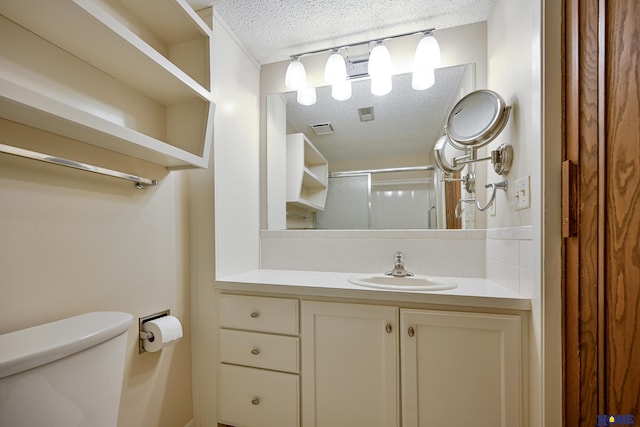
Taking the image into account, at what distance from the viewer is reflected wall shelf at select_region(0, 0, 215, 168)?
0.71m

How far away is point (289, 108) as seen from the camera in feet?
5.74

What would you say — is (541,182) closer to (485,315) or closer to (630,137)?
(630,137)

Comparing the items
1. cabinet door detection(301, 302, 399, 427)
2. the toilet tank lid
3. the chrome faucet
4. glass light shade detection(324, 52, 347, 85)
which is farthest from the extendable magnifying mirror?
the toilet tank lid

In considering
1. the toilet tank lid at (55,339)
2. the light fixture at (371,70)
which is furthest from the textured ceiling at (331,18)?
the toilet tank lid at (55,339)

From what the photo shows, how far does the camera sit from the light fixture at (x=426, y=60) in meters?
1.42

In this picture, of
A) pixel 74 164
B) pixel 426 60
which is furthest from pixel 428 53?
pixel 74 164

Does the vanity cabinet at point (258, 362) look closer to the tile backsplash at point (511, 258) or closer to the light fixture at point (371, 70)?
the tile backsplash at point (511, 258)

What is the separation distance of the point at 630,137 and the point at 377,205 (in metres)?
1.07

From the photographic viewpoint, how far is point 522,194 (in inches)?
38.5

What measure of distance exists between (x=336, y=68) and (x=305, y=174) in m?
0.64

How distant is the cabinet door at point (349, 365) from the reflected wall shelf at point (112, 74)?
2.87 ft

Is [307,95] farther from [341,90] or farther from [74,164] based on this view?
[74,164]

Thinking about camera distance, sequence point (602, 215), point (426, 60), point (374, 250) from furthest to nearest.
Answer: point (374, 250), point (426, 60), point (602, 215)

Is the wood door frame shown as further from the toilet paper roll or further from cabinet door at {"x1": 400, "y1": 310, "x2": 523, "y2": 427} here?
the toilet paper roll
